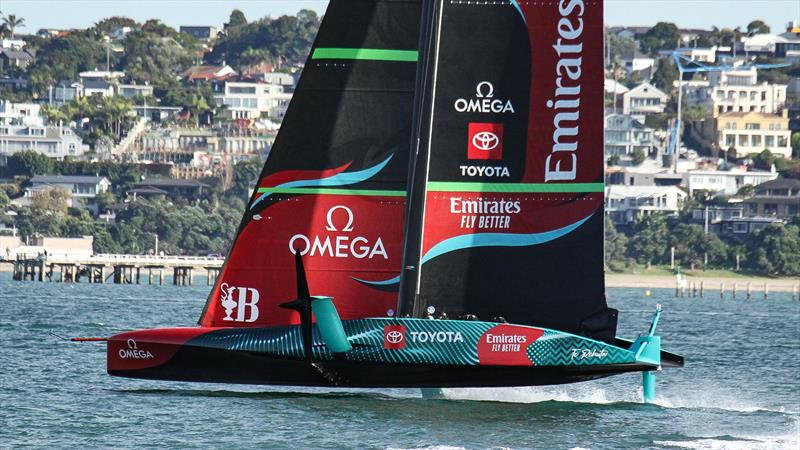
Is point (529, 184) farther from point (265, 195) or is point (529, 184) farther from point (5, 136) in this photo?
point (5, 136)

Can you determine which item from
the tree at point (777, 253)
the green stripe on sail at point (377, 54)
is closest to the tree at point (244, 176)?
the tree at point (777, 253)

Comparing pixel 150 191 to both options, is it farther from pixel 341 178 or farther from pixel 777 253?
pixel 341 178

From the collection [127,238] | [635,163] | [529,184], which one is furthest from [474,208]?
[635,163]

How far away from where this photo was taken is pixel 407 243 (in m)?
24.0

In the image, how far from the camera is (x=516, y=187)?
24219 millimetres

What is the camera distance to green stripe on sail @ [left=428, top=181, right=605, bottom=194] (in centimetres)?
2408

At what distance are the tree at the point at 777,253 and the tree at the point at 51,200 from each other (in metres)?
53.4

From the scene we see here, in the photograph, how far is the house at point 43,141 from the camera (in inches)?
7087

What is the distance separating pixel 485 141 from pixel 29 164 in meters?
147

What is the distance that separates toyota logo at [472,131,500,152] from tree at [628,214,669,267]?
111 meters

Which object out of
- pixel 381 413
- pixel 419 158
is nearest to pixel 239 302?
pixel 381 413

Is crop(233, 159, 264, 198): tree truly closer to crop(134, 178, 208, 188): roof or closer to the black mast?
crop(134, 178, 208, 188): roof

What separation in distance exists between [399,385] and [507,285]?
2.03 metres

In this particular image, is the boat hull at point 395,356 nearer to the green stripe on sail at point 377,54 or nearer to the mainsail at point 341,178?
the mainsail at point 341,178
